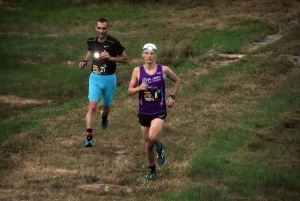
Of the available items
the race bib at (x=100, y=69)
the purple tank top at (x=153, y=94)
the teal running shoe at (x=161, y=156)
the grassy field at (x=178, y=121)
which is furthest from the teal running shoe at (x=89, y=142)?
the purple tank top at (x=153, y=94)

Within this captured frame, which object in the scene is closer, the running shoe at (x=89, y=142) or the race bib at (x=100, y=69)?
the running shoe at (x=89, y=142)

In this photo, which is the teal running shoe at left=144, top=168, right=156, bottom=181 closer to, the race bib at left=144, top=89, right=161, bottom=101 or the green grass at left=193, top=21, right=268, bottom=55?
the race bib at left=144, top=89, right=161, bottom=101

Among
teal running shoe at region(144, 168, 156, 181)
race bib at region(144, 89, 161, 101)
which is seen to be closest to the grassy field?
teal running shoe at region(144, 168, 156, 181)

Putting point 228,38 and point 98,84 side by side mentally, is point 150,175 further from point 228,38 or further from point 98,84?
point 228,38

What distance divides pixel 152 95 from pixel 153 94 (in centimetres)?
2

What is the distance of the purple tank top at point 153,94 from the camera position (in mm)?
8328

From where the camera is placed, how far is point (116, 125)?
12055mm

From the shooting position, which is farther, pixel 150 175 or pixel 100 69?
pixel 100 69

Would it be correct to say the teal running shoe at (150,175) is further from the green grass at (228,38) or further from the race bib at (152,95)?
the green grass at (228,38)

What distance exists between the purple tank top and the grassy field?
0.99 m

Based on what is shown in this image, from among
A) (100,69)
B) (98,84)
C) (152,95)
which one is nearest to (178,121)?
(98,84)

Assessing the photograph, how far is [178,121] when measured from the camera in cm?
1198

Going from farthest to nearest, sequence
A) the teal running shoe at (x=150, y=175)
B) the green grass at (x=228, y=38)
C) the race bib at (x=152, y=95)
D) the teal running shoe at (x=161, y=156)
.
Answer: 1. the green grass at (x=228, y=38)
2. the teal running shoe at (x=161, y=156)
3. the teal running shoe at (x=150, y=175)
4. the race bib at (x=152, y=95)

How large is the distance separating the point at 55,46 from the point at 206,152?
18.0 metres
